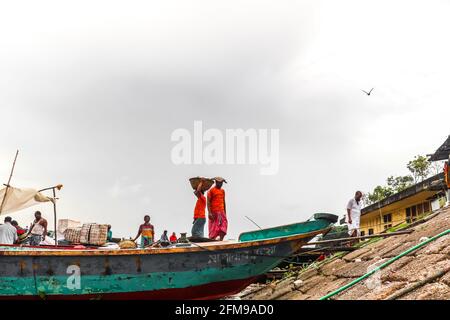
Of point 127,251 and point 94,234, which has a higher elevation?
point 94,234

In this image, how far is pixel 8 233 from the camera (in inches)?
362

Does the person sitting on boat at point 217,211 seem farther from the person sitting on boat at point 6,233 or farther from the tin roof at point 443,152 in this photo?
the tin roof at point 443,152

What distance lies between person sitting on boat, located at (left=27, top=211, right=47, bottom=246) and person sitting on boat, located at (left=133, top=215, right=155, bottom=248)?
2298 millimetres

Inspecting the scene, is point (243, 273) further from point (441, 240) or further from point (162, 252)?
point (441, 240)

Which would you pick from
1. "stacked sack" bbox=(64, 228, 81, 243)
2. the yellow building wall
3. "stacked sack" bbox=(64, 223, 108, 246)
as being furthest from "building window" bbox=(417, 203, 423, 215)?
"stacked sack" bbox=(64, 228, 81, 243)

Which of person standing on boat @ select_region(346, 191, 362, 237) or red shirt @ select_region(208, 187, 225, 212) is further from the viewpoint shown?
person standing on boat @ select_region(346, 191, 362, 237)

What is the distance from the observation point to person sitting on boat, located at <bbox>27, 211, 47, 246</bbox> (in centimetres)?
1018

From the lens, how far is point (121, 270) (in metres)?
7.67

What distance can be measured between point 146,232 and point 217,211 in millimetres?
2451

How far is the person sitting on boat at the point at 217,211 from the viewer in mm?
8922

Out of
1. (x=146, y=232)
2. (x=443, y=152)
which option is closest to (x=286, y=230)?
(x=146, y=232)

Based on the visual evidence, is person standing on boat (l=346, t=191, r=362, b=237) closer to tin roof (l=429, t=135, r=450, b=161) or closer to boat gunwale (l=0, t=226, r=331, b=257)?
boat gunwale (l=0, t=226, r=331, b=257)

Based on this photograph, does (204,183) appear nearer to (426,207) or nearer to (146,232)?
(146,232)

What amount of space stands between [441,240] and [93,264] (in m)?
5.96
